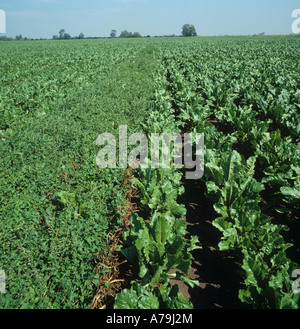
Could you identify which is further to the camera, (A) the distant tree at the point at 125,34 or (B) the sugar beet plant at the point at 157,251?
(A) the distant tree at the point at 125,34

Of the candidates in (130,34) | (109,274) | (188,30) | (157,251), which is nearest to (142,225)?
(157,251)

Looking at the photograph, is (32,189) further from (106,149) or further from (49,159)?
(106,149)

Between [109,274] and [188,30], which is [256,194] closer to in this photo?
[109,274]

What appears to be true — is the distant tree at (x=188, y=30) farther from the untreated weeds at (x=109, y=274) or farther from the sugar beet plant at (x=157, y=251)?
the untreated weeds at (x=109, y=274)

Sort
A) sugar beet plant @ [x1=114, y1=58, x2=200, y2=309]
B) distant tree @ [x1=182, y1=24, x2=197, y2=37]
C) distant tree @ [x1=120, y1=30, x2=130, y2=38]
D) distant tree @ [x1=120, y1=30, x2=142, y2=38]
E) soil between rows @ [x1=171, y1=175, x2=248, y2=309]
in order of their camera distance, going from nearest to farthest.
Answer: sugar beet plant @ [x1=114, y1=58, x2=200, y2=309]
soil between rows @ [x1=171, y1=175, x2=248, y2=309]
distant tree @ [x1=182, y1=24, x2=197, y2=37]
distant tree @ [x1=120, y1=30, x2=142, y2=38]
distant tree @ [x1=120, y1=30, x2=130, y2=38]

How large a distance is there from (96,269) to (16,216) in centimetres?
140

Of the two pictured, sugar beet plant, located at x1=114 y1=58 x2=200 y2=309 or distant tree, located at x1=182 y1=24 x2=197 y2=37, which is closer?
sugar beet plant, located at x1=114 y1=58 x2=200 y2=309

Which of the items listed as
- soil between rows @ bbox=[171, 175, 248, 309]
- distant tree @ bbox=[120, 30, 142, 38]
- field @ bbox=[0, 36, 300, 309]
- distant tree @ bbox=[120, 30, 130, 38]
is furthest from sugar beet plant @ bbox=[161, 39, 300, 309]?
distant tree @ bbox=[120, 30, 130, 38]

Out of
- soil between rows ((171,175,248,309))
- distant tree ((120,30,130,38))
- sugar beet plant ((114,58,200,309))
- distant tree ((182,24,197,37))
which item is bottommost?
soil between rows ((171,175,248,309))

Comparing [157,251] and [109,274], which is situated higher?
[157,251]

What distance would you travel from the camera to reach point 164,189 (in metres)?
3.88

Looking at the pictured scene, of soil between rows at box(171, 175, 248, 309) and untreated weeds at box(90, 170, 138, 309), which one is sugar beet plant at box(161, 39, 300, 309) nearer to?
soil between rows at box(171, 175, 248, 309)

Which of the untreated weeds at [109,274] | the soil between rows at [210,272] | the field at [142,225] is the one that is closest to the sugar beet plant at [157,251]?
the field at [142,225]
